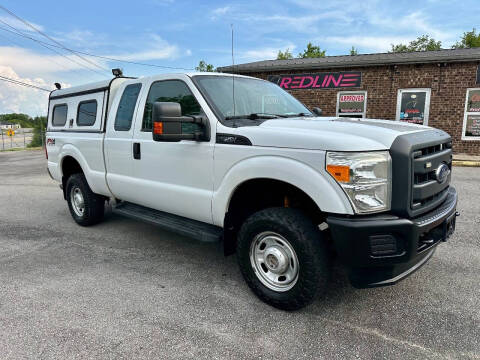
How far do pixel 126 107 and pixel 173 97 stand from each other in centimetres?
87

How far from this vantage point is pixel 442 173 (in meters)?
2.79

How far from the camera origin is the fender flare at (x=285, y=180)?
2.42 meters

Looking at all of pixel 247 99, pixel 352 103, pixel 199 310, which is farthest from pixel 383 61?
pixel 199 310

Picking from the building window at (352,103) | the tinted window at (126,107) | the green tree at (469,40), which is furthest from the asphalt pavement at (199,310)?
the green tree at (469,40)

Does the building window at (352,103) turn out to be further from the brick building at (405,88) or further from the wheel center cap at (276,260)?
the wheel center cap at (276,260)

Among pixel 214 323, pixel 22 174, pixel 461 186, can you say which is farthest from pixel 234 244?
pixel 22 174

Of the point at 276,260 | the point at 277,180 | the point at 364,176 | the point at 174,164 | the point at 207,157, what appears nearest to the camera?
the point at 364,176

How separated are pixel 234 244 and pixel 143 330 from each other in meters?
1.10

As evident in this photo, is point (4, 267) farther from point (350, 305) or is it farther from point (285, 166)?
point (350, 305)

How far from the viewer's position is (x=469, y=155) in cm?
1308

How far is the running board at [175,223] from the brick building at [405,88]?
1180 cm

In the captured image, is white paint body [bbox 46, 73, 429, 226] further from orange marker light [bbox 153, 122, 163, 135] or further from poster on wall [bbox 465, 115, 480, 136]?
poster on wall [bbox 465, 115, 480, 136]

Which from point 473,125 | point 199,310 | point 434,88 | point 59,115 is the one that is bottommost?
point 199,310

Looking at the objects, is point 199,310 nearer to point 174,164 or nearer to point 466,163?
point 174,164
